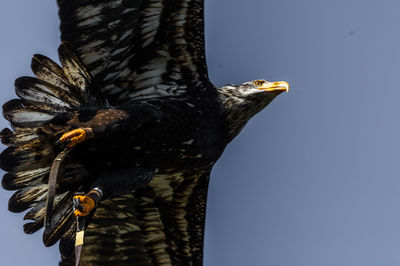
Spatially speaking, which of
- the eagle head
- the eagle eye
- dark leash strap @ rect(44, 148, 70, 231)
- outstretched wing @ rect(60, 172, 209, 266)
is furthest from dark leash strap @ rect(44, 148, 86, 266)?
the eagle eye

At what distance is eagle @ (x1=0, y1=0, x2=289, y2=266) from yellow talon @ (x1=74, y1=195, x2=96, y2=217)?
0.5 inches

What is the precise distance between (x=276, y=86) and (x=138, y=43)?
1.89 metres

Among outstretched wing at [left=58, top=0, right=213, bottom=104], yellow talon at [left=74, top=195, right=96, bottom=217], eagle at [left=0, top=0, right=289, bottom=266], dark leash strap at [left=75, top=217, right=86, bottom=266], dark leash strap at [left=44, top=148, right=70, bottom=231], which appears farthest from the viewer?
outstretched wing at [left=58, top=0, right=213, bottom=104]

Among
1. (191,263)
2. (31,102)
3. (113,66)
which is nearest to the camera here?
(31,102)

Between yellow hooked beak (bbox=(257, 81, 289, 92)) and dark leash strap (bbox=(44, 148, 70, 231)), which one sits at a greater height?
yellow hooked beak (bbox=(257, 81, 289, 92))

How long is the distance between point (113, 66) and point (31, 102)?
45.6 inches

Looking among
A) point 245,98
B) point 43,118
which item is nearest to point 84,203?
point 43,118

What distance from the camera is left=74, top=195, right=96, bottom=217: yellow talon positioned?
30.7ft

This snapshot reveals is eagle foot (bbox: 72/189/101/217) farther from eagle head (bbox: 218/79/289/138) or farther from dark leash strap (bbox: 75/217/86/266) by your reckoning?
eagle head (bbox: 218/79/289/138)

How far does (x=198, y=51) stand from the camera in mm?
10234

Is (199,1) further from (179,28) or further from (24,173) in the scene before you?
(24,173)

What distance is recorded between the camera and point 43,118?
9.46 meters

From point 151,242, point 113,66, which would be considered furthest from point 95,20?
point 151,242

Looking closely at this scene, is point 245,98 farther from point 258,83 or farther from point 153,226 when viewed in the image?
point 153,226
